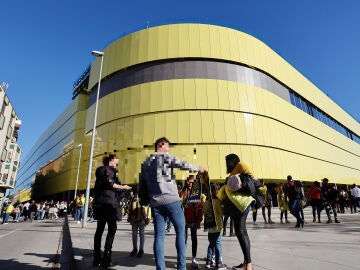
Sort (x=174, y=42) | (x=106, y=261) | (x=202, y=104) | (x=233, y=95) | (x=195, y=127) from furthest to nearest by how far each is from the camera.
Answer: (x=174, y=42), (x=233, y=95), (x=202, y=104), (x=195, y=127), (x=106, y=261)

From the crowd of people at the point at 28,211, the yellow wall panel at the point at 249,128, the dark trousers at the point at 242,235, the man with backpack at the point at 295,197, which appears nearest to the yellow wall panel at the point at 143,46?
the yellow wall panel at the point at 249,128

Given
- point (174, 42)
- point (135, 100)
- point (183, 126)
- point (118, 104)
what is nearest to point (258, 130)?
point (183, 126)

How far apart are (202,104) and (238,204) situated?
63.2ft

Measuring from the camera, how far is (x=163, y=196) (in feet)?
8.97

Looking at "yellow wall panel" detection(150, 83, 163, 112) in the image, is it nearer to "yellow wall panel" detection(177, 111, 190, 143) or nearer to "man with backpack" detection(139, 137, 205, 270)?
"yellow wall panel" detection(177, 111, 190, 143)

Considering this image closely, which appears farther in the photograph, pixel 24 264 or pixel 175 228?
pixel 24 264

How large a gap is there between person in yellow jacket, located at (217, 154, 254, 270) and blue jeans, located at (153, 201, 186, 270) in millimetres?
774

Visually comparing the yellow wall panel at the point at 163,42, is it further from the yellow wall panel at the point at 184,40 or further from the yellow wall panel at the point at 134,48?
the yellow wall panel at the point at 134,48

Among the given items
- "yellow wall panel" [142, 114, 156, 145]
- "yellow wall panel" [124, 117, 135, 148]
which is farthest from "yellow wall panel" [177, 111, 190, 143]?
"yellow wall panel" [124, 117, 135, 148]

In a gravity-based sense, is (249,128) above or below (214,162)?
above

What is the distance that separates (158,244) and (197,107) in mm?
19721

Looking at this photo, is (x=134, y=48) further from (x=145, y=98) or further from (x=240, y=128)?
(x=240, y=128)

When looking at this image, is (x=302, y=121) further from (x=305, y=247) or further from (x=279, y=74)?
(x=305, y=247)

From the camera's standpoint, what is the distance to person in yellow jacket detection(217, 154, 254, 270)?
2.97 meters
